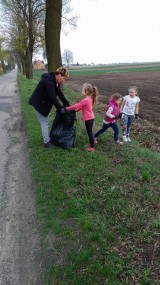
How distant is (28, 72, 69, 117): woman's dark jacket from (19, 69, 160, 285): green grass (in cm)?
103

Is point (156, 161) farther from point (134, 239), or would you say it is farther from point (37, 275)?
point (37, 275)

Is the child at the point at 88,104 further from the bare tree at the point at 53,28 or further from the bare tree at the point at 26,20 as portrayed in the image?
the bare tree at the point at 26,20

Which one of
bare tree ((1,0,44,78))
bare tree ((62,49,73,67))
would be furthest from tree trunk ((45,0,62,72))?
bare tree ((62,49,73,67))

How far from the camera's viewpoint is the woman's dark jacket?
6.03 m

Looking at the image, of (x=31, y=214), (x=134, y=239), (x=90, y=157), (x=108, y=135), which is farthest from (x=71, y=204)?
(x=108, y=135)

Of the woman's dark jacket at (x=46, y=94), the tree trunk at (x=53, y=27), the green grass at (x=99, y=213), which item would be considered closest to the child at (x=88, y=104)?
the woman's dark jacket at (x=46, y=94)

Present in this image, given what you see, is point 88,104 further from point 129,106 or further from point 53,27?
point 53,27

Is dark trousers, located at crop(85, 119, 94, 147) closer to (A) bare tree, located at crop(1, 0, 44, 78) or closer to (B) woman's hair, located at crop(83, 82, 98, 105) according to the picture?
(B) woman's hair, located at crop(83, 82, 98, 105)

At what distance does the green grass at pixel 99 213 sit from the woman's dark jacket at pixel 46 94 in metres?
1.03

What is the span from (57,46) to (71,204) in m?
7.87

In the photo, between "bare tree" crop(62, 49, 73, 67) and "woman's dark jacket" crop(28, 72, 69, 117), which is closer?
"woman's dark jacket" crop(28, 72, 69, 117)

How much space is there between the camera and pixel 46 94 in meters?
6.34

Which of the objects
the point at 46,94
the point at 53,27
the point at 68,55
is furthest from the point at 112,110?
the point at 68,55

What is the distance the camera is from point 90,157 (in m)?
6.00
